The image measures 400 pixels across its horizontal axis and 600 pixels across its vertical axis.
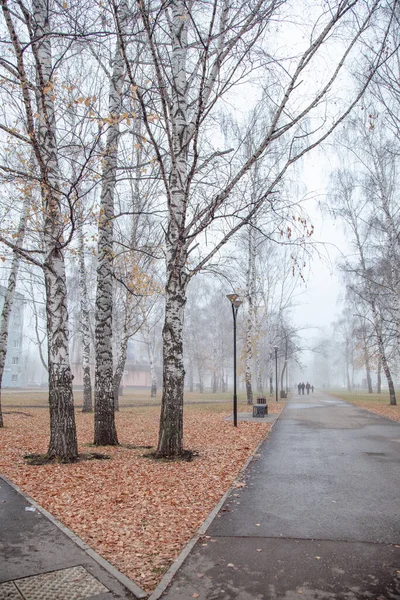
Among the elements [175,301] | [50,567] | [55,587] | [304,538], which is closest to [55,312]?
[175,301]

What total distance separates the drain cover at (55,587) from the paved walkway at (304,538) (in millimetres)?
612

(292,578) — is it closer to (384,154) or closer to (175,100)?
(175,100)

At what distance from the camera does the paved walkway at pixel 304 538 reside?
3.42 meters

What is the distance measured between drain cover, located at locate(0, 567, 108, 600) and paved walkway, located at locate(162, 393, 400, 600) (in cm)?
61

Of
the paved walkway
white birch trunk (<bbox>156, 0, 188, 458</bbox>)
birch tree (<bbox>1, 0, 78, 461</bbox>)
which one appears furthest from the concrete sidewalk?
white birch trunk (<bbox>156, 0, 188, 458</bbox>)

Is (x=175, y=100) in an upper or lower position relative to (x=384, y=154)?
lower

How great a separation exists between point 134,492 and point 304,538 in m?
2.56

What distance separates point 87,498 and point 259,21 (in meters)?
8.19

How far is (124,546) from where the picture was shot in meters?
4.24

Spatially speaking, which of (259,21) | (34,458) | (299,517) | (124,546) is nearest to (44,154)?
(259,21)

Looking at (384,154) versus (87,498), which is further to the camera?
(384,154)

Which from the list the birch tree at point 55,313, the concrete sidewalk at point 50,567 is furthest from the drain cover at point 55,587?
the birch tree at point 55,313

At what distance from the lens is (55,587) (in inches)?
132

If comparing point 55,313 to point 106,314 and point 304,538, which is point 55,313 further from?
point 304,538
